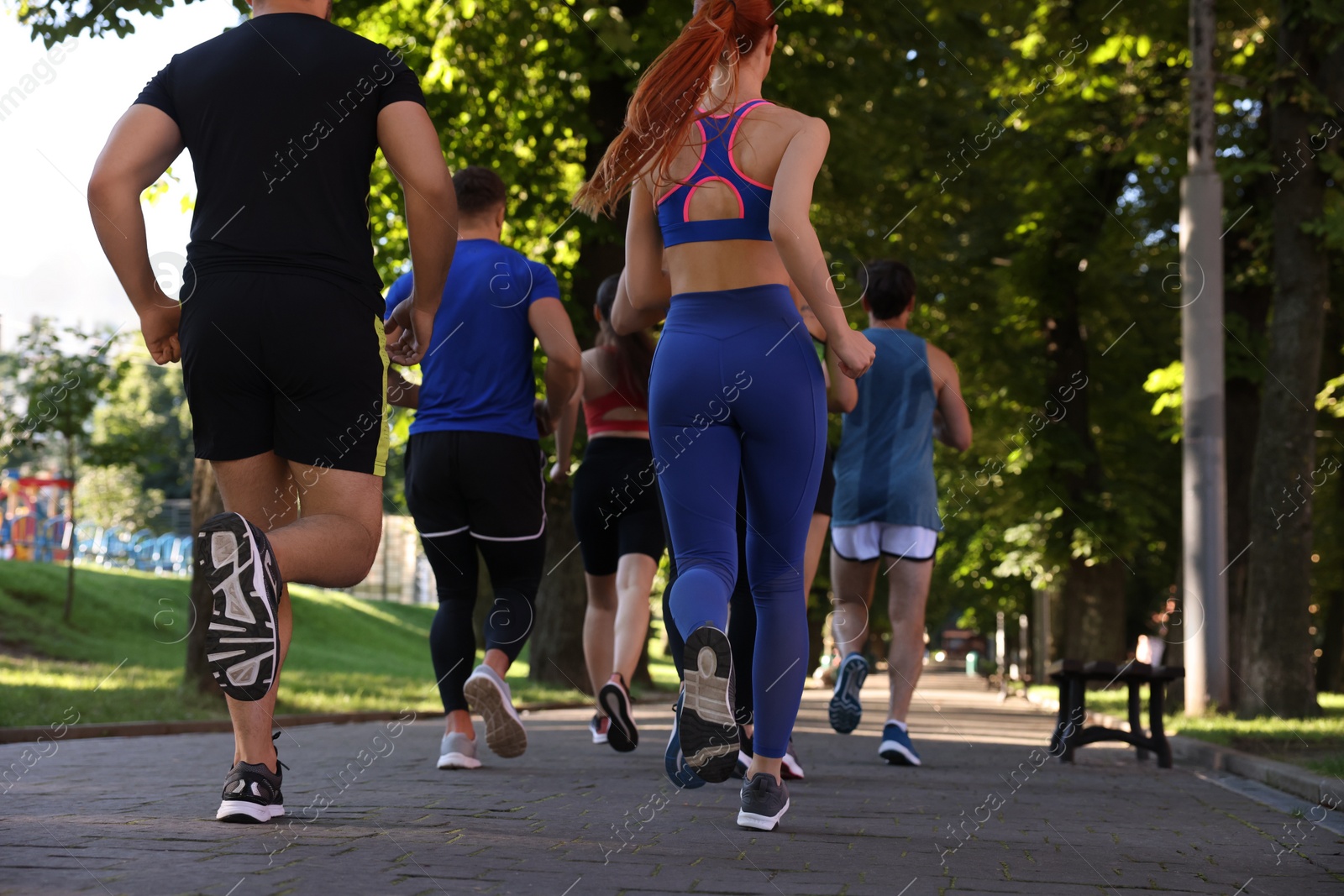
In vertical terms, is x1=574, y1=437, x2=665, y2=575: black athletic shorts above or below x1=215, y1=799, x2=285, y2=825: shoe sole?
above

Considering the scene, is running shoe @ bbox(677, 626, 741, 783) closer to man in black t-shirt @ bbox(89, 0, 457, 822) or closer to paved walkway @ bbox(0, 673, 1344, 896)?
paved walkway @ bbox(0, 673, 1344, 896)

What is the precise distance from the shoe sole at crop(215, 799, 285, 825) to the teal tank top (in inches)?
163

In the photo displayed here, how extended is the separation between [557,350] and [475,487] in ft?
2.35

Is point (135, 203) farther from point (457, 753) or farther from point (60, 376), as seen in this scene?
point (60, 376)

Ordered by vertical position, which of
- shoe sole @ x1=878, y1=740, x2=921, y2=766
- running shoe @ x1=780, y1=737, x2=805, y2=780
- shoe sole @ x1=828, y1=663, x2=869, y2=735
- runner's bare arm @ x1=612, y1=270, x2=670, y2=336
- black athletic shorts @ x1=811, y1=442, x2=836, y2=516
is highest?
runner's bare arm @ x1=612, y1=270, x2=670, y2=336

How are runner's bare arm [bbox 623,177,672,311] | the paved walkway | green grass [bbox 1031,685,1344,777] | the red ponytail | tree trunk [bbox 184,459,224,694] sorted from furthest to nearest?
1. tree trunk [bbox 184,459,224,694]
2. green grass [bbox 1031,685,1344,777]
3. runner's bare arm [bbox 623,177,672,311]
4. the red ponytail
5. the paved walkway

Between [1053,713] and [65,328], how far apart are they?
15.4 metres

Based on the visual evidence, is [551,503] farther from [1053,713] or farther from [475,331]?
[475,331]

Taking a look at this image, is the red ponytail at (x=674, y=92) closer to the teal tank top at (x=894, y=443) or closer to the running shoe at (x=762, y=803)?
the running shoe at (x=762, y=803)

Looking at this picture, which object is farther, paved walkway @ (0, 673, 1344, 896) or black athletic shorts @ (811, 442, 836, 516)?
black athletic shorts @ (811, 442, 836, 516)

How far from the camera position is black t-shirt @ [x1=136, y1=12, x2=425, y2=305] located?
411 cm

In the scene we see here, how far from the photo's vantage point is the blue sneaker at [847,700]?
697 cm

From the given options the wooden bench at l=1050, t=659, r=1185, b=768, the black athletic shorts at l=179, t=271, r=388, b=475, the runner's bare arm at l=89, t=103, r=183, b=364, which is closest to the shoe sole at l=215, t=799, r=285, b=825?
the black athletic shorts at l=179, t=271, r=388, b=475

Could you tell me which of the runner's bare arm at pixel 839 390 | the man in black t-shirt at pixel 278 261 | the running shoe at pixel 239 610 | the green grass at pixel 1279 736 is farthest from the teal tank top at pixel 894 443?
the running shoe at pixel 239 610
